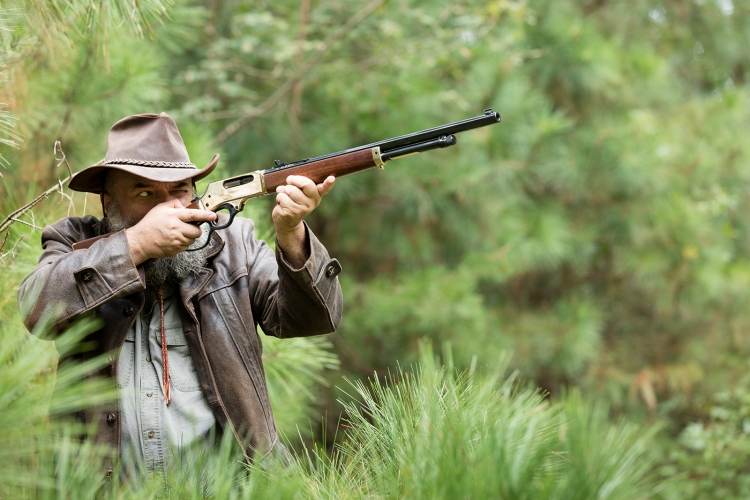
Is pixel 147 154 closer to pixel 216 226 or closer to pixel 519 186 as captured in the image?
pixel 216 226

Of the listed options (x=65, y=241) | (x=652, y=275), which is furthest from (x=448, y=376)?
(x=652, y=275)

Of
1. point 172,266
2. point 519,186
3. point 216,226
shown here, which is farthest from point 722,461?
point 172,266

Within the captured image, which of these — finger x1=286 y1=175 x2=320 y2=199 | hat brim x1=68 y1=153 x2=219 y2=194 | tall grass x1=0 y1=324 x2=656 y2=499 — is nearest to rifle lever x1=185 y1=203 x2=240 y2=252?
hat brim x1=68 y1=153 x2=219 y2=194

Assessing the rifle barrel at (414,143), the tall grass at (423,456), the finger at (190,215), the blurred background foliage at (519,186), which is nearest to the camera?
the tall grass at (423,456)

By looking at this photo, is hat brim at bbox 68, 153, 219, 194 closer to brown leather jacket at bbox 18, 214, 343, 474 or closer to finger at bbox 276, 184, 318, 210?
brown leather jacket at bbox 18, 214, 343, 474

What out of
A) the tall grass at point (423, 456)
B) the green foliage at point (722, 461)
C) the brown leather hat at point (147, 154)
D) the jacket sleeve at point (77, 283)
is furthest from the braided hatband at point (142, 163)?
the green foliage at point (722, 461)

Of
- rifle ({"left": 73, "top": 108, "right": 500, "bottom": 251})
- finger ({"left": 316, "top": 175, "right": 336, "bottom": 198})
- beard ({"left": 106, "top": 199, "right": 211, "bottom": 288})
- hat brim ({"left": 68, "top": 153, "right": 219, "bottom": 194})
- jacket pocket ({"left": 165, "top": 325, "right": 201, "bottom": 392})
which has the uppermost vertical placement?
hat brim ({"left": 68, "top": 153, "right": 219, "bottom": 194})

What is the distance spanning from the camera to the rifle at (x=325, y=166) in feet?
6.26

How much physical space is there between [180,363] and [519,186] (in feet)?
12.6

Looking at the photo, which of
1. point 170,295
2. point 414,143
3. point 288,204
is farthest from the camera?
point 414,143

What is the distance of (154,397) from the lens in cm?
172

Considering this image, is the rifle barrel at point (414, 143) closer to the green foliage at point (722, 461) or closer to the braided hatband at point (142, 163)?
the braided hatband at point (142, 163)

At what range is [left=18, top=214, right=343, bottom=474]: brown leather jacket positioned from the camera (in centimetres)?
162

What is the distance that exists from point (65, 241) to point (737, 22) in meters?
6.53
